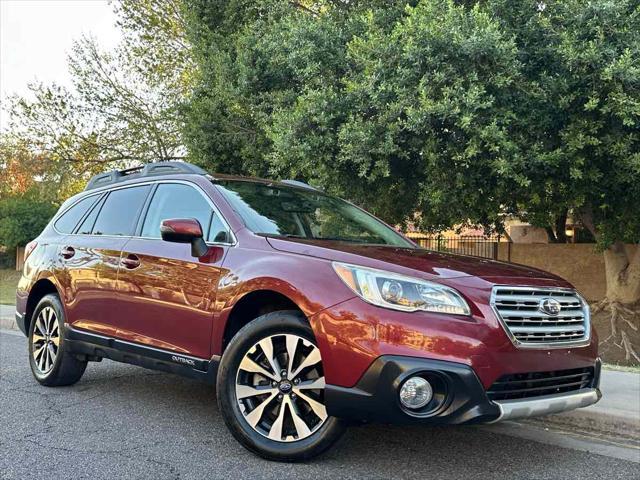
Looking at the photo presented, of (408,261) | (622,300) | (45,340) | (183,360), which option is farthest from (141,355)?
(622,300)

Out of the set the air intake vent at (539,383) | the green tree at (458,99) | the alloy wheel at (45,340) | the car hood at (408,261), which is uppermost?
the green tree at (458,99)

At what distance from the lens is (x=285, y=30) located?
1130 centimetres

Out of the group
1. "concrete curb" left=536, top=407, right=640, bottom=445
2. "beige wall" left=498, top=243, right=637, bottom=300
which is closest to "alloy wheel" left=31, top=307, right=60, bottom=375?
"concrete curb" left=536, top=407, right=640, bottom=445

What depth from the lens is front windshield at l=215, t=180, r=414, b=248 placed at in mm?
4484

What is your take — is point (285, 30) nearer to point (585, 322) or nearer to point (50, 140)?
point (585, 322)

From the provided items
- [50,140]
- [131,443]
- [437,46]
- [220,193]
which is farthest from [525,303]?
[50,140]

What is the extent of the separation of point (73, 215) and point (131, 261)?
161 cm

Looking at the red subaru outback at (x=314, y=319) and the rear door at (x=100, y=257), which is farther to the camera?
the rear door at (x=100, y=257)

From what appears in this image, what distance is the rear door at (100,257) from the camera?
508cm

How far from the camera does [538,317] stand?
12.0 feet

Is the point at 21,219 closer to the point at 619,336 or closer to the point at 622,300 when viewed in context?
the point at 622,300

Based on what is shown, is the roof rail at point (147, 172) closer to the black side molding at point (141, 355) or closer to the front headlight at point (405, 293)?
the black side molding at point (141, 355)

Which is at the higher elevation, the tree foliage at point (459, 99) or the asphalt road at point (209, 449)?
the tree foliage at point (459, 99)

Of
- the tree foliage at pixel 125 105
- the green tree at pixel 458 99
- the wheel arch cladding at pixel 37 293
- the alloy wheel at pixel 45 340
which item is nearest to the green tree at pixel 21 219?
the tree foliage at pixel 125 105
